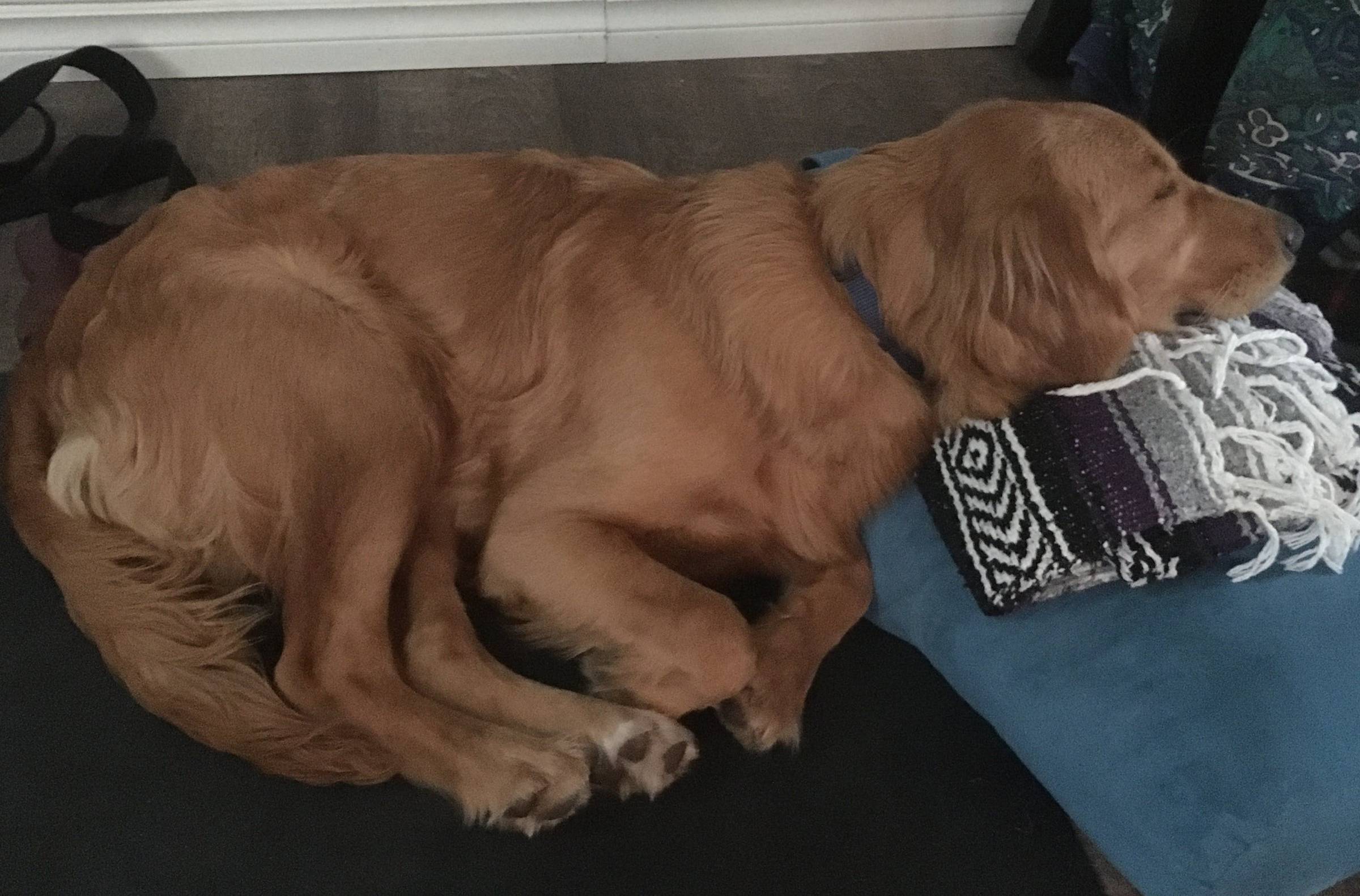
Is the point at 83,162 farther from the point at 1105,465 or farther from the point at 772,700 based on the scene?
the point at 1105,465

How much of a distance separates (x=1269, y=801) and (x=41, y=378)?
6.00ft

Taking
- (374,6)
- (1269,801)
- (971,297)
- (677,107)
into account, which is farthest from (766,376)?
(374,6)

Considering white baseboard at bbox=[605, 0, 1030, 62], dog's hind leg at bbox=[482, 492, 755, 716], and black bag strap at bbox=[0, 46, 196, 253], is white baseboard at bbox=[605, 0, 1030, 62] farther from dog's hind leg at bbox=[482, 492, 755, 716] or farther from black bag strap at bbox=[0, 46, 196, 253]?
dog's hind leg at bbox=[482, 492, 755, 716]

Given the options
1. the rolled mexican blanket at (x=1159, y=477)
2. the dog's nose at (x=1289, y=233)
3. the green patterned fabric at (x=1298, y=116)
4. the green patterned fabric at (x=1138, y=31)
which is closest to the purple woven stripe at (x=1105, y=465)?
the rolled mexican blanket at (x=1159, y=477)

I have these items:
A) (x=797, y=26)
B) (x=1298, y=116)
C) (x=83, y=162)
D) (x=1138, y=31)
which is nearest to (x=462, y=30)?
(x=797, y=26)

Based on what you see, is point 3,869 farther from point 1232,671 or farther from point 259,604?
point 1232,671

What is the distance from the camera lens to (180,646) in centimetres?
152

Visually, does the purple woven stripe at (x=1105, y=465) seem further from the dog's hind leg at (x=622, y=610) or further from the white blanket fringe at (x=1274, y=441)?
the dog's hind leg at (x=622, y=610)

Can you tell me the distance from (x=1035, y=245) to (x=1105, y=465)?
1.06 ft

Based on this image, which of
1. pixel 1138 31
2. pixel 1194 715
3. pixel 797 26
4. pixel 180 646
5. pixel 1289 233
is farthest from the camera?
pixel 797 26

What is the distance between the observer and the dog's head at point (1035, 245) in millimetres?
1434

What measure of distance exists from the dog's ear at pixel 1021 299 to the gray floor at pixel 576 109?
1552 millimetres

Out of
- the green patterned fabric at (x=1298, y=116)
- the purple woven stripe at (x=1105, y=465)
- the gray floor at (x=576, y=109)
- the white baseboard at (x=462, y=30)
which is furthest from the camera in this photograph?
the white baseboard at (x=462, y=30)

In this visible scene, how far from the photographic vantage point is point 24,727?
1.58 metres
